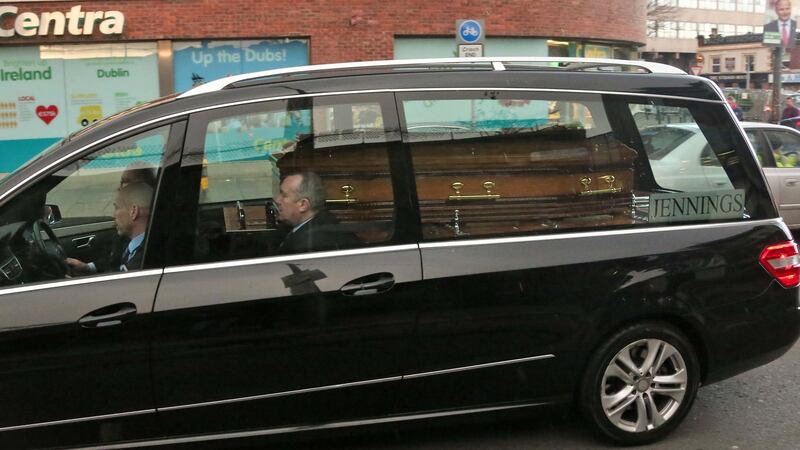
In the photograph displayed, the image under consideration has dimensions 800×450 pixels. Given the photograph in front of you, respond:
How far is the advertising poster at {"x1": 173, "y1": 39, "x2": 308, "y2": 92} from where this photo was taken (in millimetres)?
14969

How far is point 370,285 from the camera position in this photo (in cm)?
322

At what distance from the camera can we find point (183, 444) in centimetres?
319

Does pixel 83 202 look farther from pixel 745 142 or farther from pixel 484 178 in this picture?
pixel 745 142

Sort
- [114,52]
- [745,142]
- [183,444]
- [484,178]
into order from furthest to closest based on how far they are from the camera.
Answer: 1. [114,52]
2. [745,142]
3. [484,178]
4. [183,444]

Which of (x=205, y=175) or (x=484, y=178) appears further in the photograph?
(x=484, y=178)

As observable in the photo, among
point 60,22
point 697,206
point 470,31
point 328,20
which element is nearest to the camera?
point 697,206

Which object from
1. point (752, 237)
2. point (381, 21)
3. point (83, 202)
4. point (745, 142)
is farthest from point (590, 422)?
point (381, 21)

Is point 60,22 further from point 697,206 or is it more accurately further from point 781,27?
point 781,27

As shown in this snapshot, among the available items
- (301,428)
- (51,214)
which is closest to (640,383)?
(301,428)

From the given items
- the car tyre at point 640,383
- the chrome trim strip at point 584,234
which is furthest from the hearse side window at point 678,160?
the car tyre at point 640,383

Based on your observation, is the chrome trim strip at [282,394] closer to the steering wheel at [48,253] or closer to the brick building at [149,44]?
the steering wheel at [48,253]

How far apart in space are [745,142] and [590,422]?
1657mm

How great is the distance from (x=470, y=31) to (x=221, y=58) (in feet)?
19.5

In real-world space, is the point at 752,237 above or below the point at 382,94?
below
